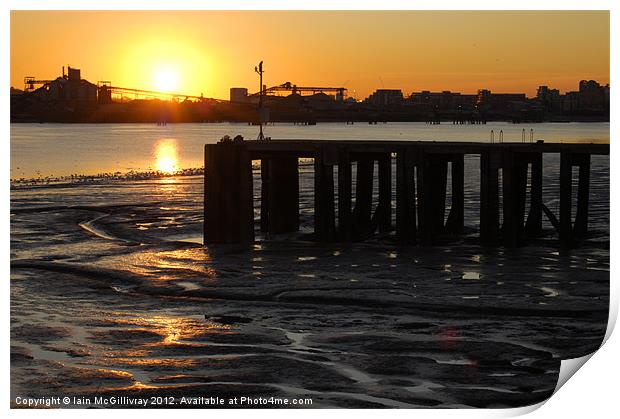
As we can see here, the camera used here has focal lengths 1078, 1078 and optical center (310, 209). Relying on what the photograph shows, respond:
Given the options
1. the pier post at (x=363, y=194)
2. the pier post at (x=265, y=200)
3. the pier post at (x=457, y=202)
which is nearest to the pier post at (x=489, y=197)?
the pier post at (x=457, y=202)

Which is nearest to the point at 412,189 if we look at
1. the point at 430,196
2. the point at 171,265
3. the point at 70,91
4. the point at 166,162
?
the point at 430,196

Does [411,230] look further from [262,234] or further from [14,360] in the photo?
[14,360]

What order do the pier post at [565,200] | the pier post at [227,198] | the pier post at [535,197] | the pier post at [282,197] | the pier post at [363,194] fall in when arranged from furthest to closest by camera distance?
the pier post at [282,197] < the pier post at [363,194] < the pier post at [227,198] < the pier post at [535,197] < the pier post at [565,200]

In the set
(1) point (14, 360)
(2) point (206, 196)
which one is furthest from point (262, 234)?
(1) point (14, 360)

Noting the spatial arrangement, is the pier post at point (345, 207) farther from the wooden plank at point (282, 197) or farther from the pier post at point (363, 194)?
the wooden plank at point (282, 197)

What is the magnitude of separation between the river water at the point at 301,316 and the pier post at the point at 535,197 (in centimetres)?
49

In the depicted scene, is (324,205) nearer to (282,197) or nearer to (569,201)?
(282,197)

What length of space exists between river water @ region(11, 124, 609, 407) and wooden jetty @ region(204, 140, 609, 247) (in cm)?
64

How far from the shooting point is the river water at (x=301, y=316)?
1417 cm

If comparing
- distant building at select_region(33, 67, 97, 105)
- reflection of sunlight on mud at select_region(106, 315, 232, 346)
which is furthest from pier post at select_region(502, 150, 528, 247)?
distant building at select_region(33, 67, 97, 105)

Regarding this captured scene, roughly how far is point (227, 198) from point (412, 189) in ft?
15.4

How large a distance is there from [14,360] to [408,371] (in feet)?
18.4

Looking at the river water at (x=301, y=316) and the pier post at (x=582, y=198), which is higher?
the pier post at (x=582, y=198)

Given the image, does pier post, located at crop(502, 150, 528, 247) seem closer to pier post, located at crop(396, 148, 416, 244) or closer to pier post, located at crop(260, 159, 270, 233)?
pier post, located at crop(396, 148, 416, 244)
